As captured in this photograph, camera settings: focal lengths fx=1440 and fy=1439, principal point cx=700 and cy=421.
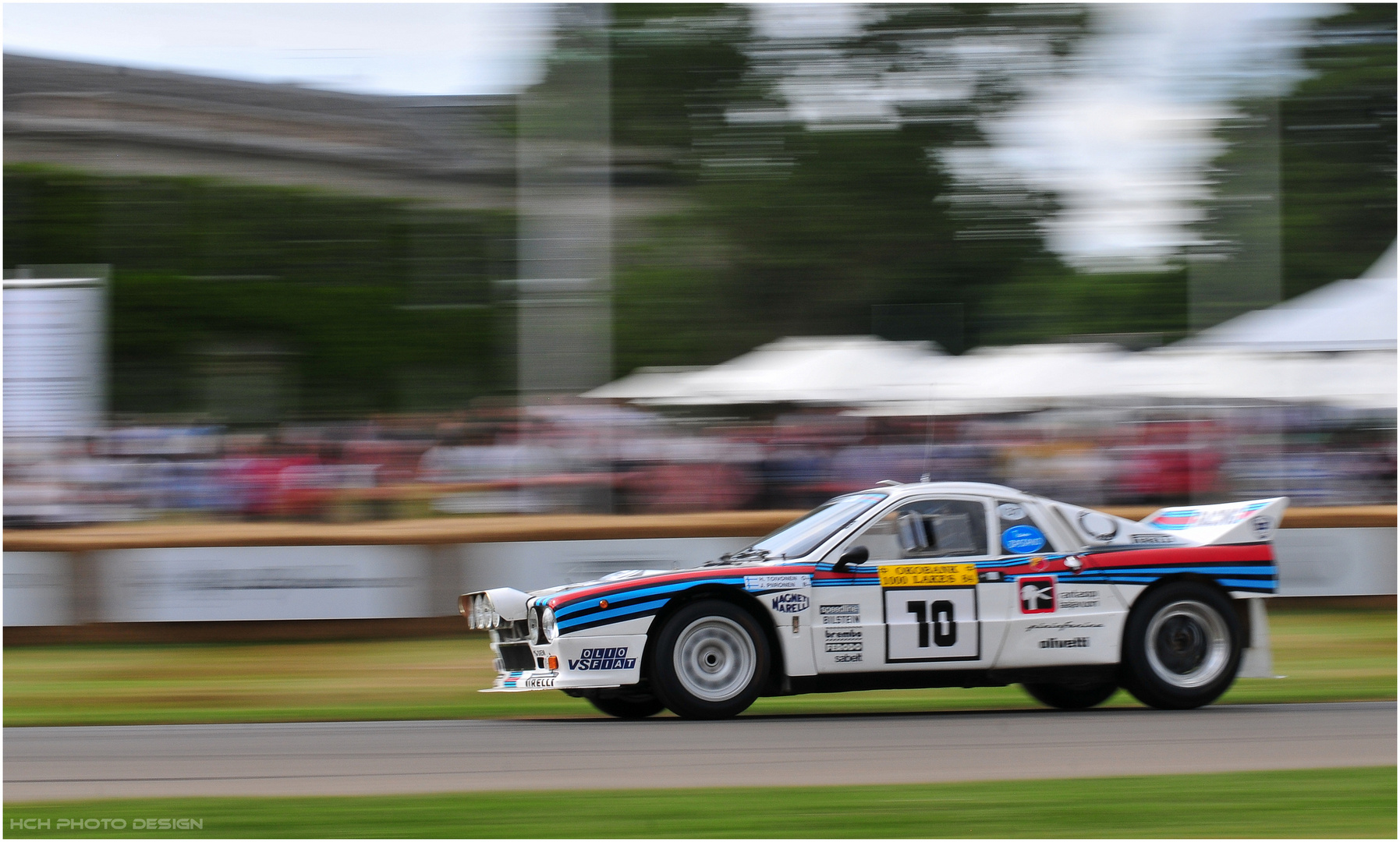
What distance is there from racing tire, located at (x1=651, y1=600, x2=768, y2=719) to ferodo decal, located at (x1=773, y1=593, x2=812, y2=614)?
16cm

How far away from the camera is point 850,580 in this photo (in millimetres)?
7965

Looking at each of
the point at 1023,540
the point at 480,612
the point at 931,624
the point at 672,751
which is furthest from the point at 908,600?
the point at 480,612

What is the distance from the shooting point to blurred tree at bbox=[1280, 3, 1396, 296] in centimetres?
1875

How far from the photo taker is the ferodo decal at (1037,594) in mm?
8125

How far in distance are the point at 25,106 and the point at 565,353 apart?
63.2 ft

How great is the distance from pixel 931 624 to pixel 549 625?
2.11 metres

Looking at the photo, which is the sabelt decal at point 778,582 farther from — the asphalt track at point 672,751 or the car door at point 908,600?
the asphalt track at point 672,751

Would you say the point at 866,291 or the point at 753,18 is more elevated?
the point at 753,18

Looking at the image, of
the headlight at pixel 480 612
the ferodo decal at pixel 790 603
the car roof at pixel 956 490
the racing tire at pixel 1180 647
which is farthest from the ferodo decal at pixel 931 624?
the headlight at pixel 480 612

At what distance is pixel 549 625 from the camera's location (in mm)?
7723

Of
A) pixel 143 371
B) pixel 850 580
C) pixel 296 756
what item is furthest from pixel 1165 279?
pixel 143 371

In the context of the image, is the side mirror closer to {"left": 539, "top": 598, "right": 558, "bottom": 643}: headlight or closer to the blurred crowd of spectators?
{"left": 539, "top": 598, "right": 558, "bottom": 643}: headlight

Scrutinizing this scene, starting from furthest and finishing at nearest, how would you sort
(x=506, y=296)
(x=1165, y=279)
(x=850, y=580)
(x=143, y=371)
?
(x=143, y=371) < (x=506, y=296) < (x=1165, y=279) < (x=850, y=580)

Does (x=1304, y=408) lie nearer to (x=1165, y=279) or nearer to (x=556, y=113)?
(x=1165, y=279)
